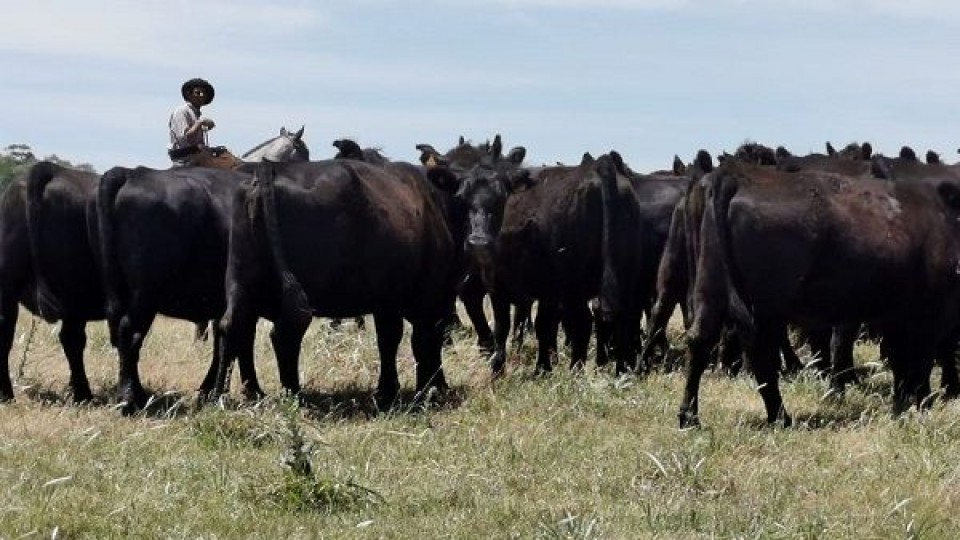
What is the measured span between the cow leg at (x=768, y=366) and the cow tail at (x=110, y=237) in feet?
15.2

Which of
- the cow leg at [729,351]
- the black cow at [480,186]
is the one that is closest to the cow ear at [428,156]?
the black cow at [480,186]

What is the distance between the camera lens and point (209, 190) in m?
11.2

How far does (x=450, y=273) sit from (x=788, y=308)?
3.03m

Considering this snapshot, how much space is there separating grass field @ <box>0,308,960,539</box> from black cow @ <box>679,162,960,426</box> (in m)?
0.49

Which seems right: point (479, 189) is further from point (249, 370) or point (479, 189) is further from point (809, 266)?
point (809, 266)

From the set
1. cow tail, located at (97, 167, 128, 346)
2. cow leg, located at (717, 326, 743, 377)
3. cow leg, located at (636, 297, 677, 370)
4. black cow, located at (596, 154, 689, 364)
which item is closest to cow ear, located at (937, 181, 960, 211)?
cow leg, located at (717, 326, 743, 377)

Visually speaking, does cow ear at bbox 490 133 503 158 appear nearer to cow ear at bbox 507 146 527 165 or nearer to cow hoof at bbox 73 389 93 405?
cow ear at bbox 507 146 527 165

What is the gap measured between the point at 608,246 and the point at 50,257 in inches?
178

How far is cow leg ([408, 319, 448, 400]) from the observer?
1139 centimetres

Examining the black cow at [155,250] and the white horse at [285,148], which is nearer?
the black cow at [155,250]

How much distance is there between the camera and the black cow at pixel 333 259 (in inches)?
407

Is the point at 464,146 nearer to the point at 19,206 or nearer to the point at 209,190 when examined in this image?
the point at 209,190

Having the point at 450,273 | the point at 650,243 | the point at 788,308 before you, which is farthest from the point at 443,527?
the point at 650,243

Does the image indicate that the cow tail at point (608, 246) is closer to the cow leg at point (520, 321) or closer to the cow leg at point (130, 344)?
the cow leg at point (520, 321)
